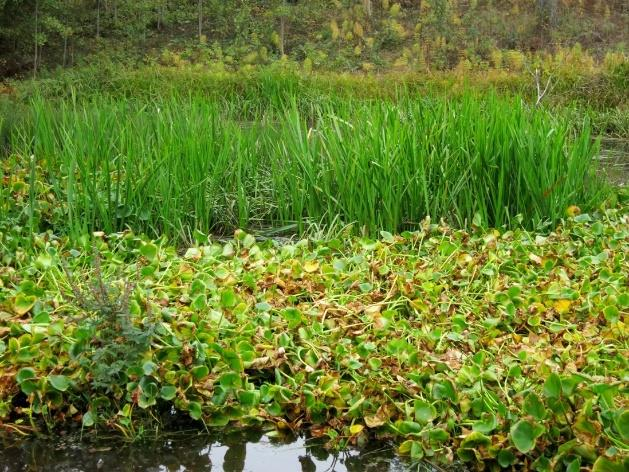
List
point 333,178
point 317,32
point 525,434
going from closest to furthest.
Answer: point 525,434
point 333,178
point 317,32

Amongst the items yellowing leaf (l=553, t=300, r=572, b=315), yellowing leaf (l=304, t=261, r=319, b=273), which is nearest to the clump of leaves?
yellowing leaf (l=304, t=261, r=319, b=273)

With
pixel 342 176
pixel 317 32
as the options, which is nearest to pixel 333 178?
pixel 342 176

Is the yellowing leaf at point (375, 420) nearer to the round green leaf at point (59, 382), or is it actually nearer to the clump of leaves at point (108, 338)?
the clump of leaves at point (108, 338)

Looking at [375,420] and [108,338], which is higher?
[108,338]

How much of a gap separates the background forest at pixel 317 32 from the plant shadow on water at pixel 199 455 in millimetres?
10337

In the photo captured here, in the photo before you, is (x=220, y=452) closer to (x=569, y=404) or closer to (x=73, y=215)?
(x=569, y=404)

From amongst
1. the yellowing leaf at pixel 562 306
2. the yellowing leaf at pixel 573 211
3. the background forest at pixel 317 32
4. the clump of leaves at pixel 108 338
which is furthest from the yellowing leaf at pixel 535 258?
the background forest at pixel 317 32

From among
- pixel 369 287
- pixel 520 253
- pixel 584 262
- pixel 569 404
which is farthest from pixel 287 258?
pixel 569 404

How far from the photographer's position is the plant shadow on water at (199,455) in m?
2.26

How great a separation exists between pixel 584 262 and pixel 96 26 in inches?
523

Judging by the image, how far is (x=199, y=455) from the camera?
2.32 meters

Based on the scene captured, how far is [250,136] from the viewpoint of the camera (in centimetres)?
473

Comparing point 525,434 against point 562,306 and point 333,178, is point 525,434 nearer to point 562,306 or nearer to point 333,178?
point 562,306

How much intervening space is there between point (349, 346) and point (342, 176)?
5.17 feet
